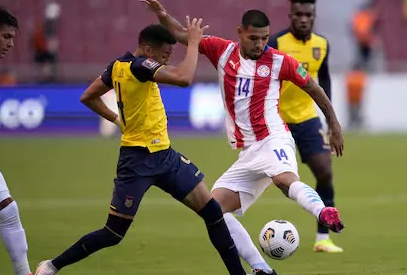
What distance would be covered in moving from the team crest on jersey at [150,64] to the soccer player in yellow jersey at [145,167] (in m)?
0.16

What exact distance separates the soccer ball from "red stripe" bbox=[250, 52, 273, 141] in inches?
35.9

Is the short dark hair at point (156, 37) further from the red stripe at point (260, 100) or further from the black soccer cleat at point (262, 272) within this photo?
the black soccer cleat at point (262, 272)

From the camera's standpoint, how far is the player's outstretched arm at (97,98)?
340 inches

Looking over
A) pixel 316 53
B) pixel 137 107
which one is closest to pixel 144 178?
pixel 137 107

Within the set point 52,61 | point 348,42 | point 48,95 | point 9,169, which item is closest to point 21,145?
point 48,95

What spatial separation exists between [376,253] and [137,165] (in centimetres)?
325

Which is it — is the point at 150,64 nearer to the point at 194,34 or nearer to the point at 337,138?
the point at 194,34

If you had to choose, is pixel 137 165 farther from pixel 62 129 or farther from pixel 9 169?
pixel 62 129

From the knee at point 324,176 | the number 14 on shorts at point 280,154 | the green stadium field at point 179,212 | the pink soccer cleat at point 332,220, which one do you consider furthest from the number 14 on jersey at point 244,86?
the knee at point 324,176

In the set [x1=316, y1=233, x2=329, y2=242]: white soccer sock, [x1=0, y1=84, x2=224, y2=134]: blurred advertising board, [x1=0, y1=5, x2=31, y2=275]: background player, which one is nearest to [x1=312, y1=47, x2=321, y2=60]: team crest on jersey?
[x1=316, y1=233, x2=329, y2=242]: white soccer sock

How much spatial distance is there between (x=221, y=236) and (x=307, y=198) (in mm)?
796

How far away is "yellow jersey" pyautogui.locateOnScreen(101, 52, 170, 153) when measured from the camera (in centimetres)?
827

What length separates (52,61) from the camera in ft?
93.2

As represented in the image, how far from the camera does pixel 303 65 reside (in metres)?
10.9
